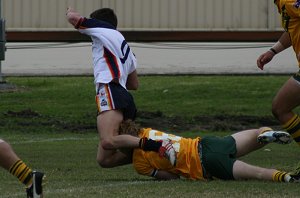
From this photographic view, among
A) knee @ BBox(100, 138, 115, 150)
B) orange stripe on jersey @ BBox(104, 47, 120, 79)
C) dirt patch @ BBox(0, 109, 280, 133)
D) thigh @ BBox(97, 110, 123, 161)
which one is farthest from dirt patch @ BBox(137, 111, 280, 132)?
knee @ BBox(100, 138, 115, 150)

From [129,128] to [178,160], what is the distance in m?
0.70

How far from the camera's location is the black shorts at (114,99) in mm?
10453

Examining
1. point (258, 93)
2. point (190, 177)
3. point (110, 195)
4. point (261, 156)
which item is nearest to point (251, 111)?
point (258, 93)

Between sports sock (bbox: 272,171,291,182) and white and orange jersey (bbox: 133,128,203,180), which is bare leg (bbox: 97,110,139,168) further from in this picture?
sports sock (bbox: 272,171,291,182)

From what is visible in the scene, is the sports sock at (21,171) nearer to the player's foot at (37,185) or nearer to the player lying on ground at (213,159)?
the player's foot at (37,185)

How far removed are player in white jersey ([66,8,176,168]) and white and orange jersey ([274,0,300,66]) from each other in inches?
67.5

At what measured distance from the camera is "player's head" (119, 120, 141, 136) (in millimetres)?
10078

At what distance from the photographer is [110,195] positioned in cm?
863

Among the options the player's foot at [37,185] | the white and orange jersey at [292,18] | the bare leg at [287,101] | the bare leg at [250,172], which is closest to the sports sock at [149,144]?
the bare leg at [250,172]

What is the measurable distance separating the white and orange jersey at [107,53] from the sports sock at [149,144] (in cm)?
107

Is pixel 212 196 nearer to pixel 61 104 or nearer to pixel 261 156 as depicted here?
pixel 261 156

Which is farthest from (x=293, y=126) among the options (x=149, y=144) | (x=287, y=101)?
(x=149, y=144)

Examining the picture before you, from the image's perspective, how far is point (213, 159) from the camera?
31.4ft

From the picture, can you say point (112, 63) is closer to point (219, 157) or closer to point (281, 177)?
Answer: point (219, 157)
